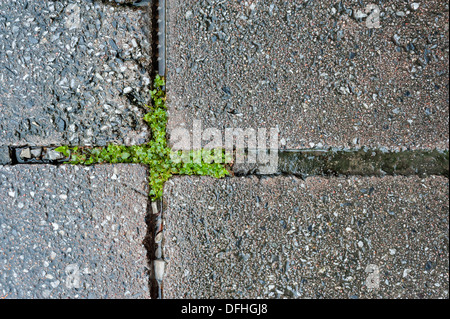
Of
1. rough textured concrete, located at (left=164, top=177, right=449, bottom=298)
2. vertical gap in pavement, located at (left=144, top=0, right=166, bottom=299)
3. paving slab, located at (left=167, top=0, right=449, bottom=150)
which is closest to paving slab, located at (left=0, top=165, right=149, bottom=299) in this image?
vertical gap in pavement, located at (left=144, top=0, right=166, bottom=299)

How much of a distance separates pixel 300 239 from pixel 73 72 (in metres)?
1.74

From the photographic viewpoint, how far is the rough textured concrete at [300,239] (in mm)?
1992

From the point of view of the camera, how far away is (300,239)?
200 cm

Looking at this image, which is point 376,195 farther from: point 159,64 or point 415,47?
point 159,64

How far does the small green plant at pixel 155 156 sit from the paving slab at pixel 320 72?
108 millimetres

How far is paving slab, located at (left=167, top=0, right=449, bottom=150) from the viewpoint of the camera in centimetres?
201

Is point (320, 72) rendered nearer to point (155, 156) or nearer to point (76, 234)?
point (155, 156)

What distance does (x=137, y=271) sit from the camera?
1979 mm

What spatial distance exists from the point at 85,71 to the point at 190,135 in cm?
76

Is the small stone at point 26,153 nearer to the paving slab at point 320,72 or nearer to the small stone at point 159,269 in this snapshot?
the paving slab at point 320,72

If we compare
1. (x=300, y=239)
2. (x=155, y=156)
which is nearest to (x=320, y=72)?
(x=300, y=239)

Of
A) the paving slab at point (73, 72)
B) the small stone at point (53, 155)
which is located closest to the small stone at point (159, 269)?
the paving slab at point (73, 72)

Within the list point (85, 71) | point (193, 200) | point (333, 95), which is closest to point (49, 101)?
point (85, 71)

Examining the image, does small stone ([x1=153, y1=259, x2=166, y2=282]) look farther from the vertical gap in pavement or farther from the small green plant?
the small green plant
